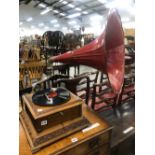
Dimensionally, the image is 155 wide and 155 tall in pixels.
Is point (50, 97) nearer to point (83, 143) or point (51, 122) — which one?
point (51, 122)

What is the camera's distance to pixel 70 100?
35.3 inches

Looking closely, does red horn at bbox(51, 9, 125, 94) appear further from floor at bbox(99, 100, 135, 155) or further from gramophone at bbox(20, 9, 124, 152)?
floor at bbox(99, 100, 135, 155)

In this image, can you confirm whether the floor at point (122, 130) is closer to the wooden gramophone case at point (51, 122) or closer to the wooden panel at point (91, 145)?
the wooden panel at point (91, 145)

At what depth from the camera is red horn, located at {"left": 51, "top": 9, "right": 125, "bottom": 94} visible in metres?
0.85

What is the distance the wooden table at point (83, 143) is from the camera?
2.57 feet

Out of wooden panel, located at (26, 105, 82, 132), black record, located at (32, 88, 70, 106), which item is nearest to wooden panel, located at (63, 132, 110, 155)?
wooden panel, located at (26, 105, 82, 132)

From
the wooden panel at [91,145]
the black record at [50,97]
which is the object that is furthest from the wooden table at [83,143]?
the black record at [50,97]

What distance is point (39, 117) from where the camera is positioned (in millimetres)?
751

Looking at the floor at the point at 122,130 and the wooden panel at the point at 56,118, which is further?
→ the floor at the point at 122,130

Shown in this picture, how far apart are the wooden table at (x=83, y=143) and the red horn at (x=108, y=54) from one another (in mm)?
252

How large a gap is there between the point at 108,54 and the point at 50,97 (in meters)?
0.43

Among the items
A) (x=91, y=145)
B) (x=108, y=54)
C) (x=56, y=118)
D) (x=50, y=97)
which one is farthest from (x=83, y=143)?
(x=108, y=54)
